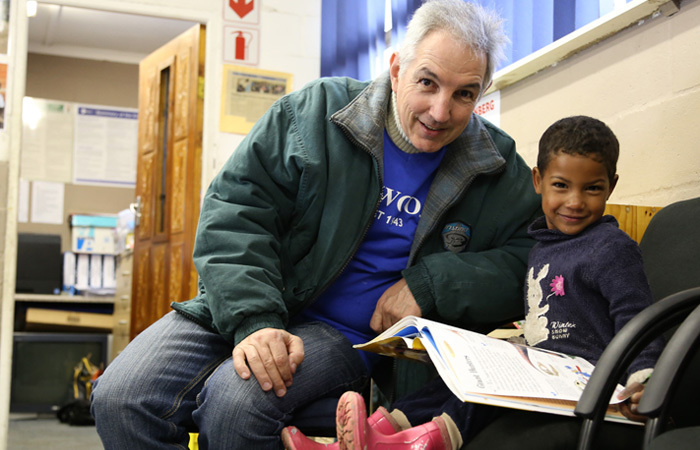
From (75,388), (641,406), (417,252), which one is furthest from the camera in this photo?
(75,388)

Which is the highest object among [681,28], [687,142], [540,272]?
[681,28]

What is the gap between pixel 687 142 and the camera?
4.94 feet

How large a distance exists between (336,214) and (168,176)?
3.15 m

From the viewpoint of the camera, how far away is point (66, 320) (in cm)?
496

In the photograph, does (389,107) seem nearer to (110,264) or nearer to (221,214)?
(221,214)

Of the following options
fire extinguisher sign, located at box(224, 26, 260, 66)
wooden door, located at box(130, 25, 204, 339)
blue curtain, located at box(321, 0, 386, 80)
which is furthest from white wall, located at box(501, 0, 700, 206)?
wooden door, located at box(130, 25, 204, 339)

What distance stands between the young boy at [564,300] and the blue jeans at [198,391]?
63mm

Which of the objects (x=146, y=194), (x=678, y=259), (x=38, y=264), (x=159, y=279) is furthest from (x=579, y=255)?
(x=38, y=264)

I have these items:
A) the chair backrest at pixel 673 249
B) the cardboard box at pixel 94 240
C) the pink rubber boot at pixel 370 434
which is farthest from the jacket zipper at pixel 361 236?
the cardboard box at pixel 94 240

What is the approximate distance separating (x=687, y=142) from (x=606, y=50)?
390mm

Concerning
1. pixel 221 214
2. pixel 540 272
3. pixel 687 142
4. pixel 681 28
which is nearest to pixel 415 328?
pixel 540 272

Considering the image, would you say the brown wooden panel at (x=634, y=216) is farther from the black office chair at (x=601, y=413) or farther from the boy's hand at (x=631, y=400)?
the boy's hand at (x=631, y=400)

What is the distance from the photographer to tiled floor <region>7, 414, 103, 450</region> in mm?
3430

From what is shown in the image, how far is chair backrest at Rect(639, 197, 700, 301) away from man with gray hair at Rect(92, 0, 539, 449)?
221 mm
